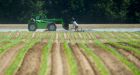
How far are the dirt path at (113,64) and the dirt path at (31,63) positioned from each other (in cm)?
292

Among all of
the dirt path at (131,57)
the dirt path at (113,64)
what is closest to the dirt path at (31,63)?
the dirt path at (113,64)

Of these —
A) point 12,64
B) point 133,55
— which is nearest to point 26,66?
point 12,64

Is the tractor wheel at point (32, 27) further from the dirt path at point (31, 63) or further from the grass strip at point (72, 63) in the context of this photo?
the grass strip at point (72, 63)

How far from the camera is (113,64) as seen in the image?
50.8 ft

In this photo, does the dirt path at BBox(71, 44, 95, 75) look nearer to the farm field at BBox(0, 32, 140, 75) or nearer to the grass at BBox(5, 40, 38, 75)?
the farm field at BBox(0, 32, 140, 75)

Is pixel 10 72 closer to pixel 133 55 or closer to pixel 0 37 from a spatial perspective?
pixel 133 55

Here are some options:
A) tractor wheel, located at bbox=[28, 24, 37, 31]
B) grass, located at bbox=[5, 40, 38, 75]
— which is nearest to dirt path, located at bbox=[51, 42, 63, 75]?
grass, located at bbox=[5, 40, 38, 75]

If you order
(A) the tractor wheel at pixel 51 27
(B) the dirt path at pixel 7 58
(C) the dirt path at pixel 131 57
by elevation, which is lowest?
(A) the tractor wheel at pixel 51 27

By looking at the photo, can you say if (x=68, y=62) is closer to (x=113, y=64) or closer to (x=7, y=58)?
(x=113, y=64)

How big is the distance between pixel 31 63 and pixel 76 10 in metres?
41.8

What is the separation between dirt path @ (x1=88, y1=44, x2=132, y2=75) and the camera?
13.7m

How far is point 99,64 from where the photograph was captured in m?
15.3

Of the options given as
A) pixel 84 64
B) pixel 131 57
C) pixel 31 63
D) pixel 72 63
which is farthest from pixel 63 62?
pixel 131 57

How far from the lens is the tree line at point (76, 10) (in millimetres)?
56031
